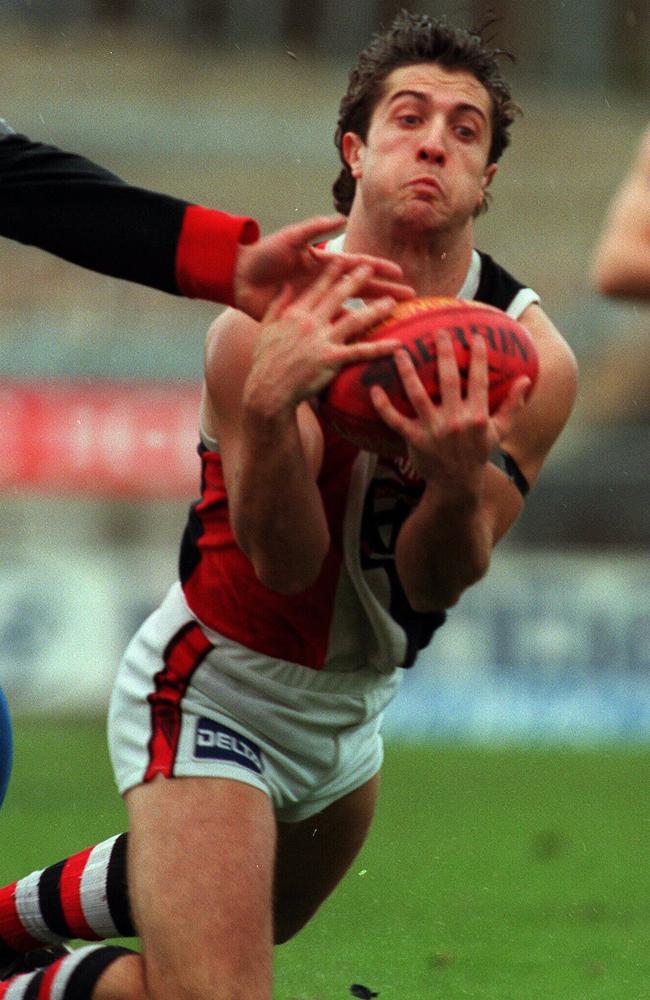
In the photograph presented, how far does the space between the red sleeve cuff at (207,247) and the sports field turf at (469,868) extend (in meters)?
2.26

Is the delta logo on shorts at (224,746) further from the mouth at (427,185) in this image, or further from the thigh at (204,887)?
the mouth at (427,185)

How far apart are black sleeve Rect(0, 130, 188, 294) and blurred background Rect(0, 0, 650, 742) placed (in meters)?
5.83

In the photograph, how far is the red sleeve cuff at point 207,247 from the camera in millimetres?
3533

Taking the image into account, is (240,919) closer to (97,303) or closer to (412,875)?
(412,875)

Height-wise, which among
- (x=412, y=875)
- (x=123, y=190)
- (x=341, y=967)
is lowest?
(x=412, y=875)

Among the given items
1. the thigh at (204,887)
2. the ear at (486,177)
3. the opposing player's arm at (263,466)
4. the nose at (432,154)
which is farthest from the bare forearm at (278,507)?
the ear at (486,177)

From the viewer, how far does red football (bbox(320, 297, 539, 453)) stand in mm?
3516

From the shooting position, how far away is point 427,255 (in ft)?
13.4

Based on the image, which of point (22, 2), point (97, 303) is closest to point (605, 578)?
point (97, 303)

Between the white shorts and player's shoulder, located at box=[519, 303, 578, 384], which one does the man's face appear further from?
the white shorts

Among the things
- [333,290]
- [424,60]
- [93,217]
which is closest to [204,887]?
[333,290]

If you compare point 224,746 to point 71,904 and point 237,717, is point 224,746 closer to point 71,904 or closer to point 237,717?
point 237,717

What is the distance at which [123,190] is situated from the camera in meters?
3.56

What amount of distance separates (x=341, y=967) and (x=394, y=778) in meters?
4.91
